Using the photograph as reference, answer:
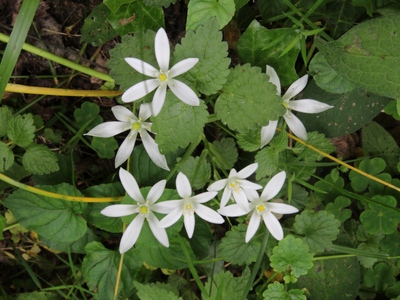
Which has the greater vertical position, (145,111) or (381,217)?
(145,111)

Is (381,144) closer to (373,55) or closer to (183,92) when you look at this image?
(373,55)

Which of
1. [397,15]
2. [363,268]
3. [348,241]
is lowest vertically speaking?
[363,268]

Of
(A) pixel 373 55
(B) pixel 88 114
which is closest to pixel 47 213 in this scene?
(B) pixel 88 114

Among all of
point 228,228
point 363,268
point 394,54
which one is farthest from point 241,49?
point 363,268

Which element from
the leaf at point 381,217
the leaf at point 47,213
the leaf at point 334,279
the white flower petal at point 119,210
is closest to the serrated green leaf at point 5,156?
the leaf at point 47,213

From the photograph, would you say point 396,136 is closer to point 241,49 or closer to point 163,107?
point 241,49

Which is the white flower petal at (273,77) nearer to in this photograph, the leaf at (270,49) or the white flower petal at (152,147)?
the leaf at (270,49)
